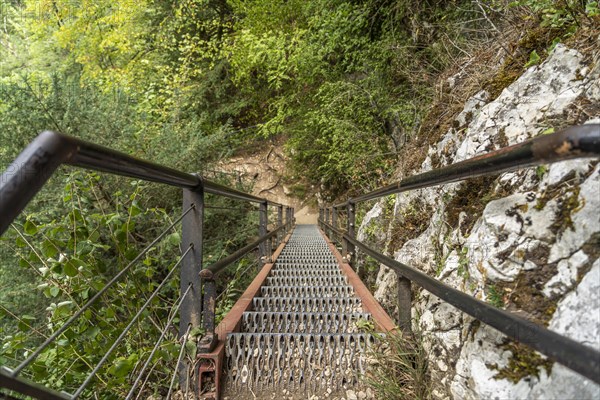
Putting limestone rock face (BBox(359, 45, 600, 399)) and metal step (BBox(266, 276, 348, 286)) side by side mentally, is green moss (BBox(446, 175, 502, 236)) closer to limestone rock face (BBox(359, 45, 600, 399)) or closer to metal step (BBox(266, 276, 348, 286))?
limestone rock face (BBox(359, 45, 600, 399))

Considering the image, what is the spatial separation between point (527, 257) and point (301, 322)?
1.46 metres

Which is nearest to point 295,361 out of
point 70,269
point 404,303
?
point 404,303

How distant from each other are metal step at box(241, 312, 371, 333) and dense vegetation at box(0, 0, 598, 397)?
568mm

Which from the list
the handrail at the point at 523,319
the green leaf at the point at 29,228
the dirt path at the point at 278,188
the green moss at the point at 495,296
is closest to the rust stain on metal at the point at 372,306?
the green moss at the point at 495,296

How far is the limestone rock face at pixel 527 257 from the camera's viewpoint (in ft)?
2.89

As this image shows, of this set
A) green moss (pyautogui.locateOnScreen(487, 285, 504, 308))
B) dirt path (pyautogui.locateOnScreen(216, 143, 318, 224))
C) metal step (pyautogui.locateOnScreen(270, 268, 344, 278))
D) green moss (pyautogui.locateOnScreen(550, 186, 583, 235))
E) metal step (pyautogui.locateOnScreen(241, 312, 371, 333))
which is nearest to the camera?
green moss (pyautogui.locateOnScreen(550, 186, 583, 235))

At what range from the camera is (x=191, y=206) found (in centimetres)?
161

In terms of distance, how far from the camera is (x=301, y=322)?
2195 mm

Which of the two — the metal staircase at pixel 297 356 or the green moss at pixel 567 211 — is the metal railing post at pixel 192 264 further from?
the green moss at pixel 567 211

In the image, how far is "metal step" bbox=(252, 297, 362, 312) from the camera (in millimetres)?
2547

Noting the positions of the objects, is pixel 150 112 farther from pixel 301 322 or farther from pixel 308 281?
pixel 301 322

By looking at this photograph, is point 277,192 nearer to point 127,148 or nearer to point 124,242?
point 127,148

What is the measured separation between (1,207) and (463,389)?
1375 mm

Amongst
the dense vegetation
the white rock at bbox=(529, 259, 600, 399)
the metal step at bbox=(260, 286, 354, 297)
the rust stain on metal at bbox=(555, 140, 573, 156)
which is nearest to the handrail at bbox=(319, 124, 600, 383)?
the rust stain on metal at bbox=(555, 140, 573, 156)
